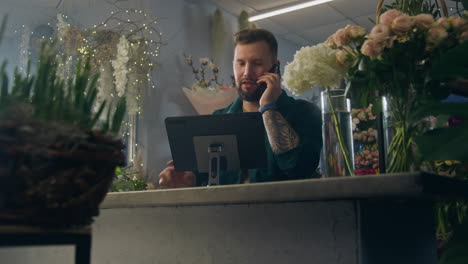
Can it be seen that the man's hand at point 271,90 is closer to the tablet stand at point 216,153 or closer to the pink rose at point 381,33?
the tablet stand at point 216,153

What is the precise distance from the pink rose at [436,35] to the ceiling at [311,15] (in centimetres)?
373

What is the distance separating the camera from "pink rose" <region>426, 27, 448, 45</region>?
117 centimetres

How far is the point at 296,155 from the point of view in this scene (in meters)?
2.11

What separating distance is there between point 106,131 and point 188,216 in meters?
0.81

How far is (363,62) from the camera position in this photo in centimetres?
125

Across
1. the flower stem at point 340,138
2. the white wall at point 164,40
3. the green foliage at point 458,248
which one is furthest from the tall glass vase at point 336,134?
the white wall at point 164,40

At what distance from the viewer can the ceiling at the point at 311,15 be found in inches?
191

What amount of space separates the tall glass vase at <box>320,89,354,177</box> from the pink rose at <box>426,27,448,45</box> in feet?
0.89

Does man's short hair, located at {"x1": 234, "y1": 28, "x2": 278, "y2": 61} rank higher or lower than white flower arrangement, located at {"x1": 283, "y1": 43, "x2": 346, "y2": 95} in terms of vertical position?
higher

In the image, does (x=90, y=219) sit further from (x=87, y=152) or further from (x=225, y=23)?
(x=225, y=23)

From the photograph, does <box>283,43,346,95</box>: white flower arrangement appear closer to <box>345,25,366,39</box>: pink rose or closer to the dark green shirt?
<box>345,25,366,39</box>: pink rose

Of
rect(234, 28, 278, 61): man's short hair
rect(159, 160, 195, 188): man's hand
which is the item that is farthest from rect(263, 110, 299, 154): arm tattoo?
rect(234, 28, 278, 61): man's short hair

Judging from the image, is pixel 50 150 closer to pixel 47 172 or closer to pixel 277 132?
pixel 47 172

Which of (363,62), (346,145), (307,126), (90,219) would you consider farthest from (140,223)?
(307,126)
